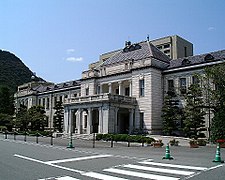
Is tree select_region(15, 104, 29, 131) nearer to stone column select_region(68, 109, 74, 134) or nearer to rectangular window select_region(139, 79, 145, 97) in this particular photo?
stone column select_region(68, 109, 74, 134)

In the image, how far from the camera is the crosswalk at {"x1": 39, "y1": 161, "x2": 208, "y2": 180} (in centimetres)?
959

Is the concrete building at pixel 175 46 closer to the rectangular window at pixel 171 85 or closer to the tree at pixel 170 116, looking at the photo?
the rectangular window at pixel 171 85

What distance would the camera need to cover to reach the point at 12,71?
116 metres

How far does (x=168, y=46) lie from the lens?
90188 millimetres

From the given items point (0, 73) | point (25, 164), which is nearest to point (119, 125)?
point (25, 164)

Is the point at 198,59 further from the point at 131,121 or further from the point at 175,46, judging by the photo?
the point at 175,46

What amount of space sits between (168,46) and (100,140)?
63158 millimetres

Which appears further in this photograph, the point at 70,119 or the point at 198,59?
the point at 70,119

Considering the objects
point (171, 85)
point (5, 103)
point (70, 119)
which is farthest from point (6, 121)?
point (171, 85)

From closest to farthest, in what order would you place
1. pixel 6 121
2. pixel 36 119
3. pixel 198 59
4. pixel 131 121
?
pixel 198 59 → pixel 131 121 → pixel 36 119 → pixel 6 121

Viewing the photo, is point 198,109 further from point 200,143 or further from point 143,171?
point 143,171

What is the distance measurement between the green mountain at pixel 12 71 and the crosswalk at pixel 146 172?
95366mm

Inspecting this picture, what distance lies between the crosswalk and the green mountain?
95366 millimetres

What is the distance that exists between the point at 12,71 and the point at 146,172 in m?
114
